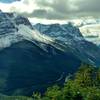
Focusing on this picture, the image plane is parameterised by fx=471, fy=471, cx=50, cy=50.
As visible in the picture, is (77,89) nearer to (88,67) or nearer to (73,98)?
→ (73,98)

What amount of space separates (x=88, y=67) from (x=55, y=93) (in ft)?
93.8

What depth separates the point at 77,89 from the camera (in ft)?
291

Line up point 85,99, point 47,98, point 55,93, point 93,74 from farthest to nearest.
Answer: point 93,74, point 47,98, point 55,93, point 85,99

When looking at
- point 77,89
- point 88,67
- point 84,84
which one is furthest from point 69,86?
point 88,67

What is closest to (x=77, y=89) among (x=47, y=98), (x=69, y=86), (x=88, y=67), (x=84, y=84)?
(x=69, y=86)

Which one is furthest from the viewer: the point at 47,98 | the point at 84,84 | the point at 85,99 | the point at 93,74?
the point at 93,74

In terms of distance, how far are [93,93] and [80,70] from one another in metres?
30.6

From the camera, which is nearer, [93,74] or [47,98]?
[47,98]

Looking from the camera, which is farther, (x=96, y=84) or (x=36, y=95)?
(x=96, y=84)

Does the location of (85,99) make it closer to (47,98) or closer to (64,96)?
(64,96)

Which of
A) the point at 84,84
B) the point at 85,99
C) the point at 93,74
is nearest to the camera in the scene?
the point at 85,99

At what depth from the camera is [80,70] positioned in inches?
4633

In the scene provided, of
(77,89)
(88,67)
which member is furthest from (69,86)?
(88,67)

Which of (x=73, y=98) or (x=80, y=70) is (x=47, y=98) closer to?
(x=73, y=98)
